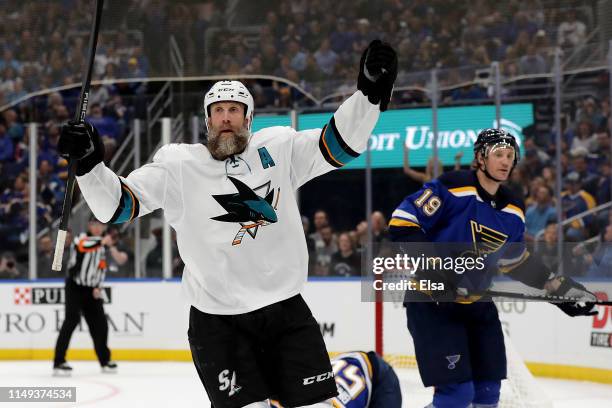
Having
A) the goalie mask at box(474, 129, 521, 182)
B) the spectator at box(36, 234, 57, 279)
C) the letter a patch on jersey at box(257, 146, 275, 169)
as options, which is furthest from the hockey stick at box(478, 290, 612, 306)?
the spectator at box(36, 234, 57, 279)

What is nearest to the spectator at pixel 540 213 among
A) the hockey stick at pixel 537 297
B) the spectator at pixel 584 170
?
the spectator at pixel 584 170

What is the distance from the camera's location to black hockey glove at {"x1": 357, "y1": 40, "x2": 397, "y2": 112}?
2.84 metres

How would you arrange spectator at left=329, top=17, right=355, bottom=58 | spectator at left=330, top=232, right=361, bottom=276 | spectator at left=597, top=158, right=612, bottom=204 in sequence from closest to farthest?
spectator at left=597, top=158, right=612, bottom=204 → spectator at left=330, top=232, right=361, bottom=276 → spectator at left=329, top=17, right=355, bottom=58

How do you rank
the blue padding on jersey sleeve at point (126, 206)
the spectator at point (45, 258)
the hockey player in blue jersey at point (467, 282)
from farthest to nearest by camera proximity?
1. the spectator at point (45, 258)
2. the hockey player in blue jersey at point (467, 282)
3. the blue padding on jersey sleeve at point (126, 206)

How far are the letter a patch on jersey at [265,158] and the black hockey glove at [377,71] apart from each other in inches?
14.3

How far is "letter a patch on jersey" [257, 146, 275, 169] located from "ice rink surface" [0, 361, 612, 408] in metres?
3.20

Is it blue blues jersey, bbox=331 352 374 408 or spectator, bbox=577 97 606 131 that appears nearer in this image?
blue blues jersey, bbox=331 352 374 408

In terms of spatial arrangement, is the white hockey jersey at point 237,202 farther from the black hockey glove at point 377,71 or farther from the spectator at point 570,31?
the spectator at point 570,31

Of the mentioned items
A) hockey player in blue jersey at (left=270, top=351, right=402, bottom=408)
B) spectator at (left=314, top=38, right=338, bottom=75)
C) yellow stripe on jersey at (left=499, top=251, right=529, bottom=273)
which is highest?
spectator at (left=314, top=38, right=338, bottom=75)

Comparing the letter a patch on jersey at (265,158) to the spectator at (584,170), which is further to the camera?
the spectator at (584,170)

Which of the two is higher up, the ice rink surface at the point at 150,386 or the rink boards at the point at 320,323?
the rink boards at the point at 320,323

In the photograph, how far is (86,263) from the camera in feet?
25.6

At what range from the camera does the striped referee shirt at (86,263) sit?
7.80 metres
